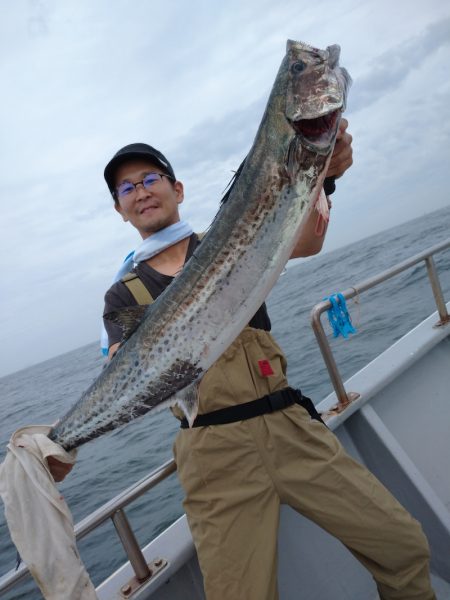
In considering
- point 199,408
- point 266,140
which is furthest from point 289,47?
point 199,408

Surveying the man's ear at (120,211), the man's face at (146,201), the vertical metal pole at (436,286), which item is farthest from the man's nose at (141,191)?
the vertical metal pole at (436,286)

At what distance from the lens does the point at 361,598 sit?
330 centimetres

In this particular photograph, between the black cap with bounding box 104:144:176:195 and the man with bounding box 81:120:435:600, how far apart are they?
1257mm

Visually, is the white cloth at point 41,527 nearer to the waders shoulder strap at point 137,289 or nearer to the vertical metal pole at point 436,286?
the waders shoulder strap at point 137,289

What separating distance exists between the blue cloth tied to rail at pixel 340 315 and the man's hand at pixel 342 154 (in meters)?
1.49

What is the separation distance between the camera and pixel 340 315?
397cm

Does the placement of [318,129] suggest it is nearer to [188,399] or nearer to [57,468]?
[188,399]

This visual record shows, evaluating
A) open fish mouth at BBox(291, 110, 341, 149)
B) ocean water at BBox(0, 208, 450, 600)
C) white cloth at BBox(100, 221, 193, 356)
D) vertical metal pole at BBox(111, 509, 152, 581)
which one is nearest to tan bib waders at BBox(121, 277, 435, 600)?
vertical metal pole at BBox(111, 509, 152, 581)

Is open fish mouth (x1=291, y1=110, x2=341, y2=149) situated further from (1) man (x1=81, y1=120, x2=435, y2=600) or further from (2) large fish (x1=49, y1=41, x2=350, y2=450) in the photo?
(1) man (x1=81, y1=120, x2=435, y2=600)

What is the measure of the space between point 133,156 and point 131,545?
2.55m

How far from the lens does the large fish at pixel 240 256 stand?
221 cm

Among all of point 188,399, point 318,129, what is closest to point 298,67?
point 318,129

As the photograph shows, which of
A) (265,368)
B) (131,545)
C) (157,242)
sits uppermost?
(157,242)

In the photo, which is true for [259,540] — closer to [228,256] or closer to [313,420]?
[313,420]
